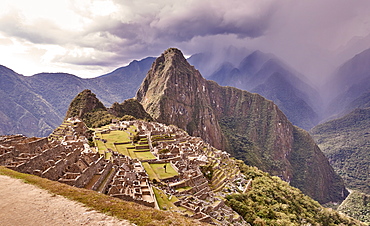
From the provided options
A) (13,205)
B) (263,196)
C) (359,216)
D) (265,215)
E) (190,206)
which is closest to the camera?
(13,205)

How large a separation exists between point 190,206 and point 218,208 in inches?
226

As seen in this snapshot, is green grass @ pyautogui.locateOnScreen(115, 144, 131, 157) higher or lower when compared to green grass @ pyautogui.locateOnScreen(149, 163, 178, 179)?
higher

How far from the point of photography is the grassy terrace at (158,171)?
30.7 m

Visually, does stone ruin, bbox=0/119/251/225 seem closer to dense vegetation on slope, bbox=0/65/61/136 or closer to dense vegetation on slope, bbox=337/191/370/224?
dense vegetation on slope, bbox=337/191/370/224

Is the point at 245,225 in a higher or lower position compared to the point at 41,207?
lower

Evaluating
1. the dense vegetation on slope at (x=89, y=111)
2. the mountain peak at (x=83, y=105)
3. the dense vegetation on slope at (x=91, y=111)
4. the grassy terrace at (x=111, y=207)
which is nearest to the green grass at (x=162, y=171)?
the grassy terrace at (x=111, y=207)

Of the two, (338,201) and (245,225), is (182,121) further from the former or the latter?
(245,225)

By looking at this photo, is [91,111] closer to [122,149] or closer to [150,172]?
[122,149]

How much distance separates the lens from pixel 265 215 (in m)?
34.0

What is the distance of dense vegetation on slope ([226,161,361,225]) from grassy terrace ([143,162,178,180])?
9.43 meters

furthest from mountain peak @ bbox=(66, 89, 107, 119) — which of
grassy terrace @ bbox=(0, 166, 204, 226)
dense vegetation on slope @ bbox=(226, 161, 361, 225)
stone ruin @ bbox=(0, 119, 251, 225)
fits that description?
grassy terrace @ bbox=(0, 166, 204, 226)

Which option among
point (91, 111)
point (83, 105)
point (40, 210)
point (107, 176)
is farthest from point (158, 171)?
point (83, 105)

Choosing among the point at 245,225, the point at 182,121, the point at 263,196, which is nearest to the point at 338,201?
the point at 182,121

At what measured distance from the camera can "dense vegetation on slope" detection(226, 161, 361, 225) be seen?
32.0m
